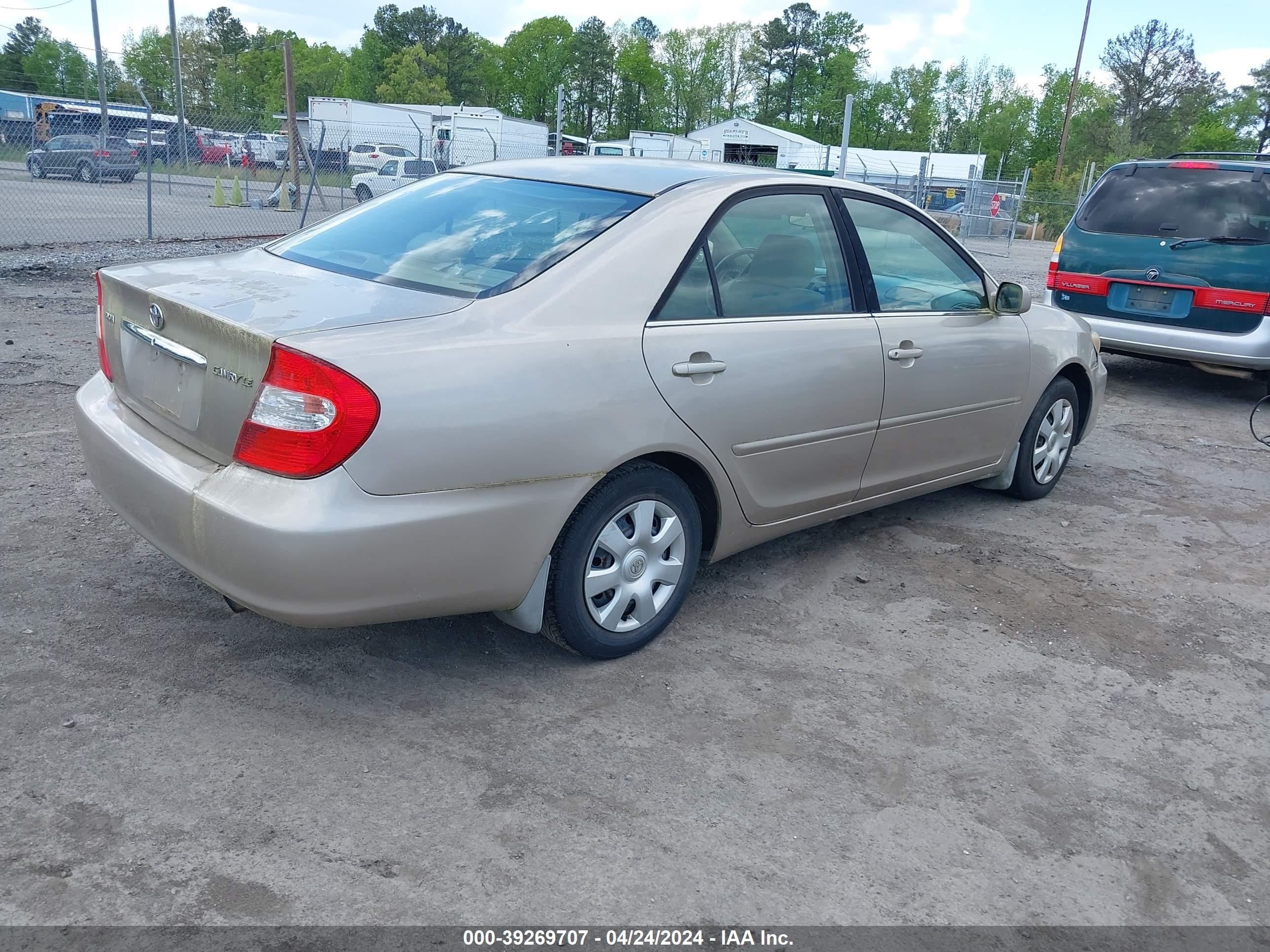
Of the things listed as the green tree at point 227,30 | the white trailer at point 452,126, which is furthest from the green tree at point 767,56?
the white trailer at point 452,126

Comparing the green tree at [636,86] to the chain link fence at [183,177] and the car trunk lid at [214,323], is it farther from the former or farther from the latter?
the car trunk lid at [214,323]

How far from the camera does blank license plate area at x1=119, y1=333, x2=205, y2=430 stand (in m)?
2.97

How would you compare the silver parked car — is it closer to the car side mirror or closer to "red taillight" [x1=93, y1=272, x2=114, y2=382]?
"red taillight" [x1=93, y1=272, x2=114, y2=382]

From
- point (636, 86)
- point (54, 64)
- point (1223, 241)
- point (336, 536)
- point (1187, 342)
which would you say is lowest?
point (1187, 342)

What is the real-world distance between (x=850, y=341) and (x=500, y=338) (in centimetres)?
156

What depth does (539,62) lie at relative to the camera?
98.2 meters

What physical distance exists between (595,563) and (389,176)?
21.9m

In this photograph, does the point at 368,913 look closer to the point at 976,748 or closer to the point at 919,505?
the point at 976,748

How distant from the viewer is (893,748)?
10.2 ft

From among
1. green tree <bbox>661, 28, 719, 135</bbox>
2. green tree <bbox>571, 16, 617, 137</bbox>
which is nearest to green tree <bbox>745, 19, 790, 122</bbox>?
green tree <bbox>661, 28, 719, 135</bbox>

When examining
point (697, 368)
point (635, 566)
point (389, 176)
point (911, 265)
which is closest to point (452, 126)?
point (389, 176)

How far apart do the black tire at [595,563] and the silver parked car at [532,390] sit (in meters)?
0.01

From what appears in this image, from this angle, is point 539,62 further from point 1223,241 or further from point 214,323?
point 214,323

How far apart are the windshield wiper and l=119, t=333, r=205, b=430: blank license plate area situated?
7.37 m
